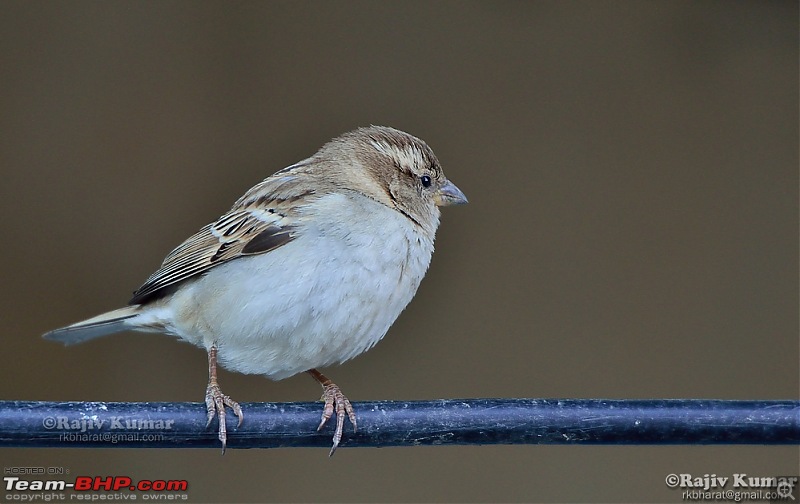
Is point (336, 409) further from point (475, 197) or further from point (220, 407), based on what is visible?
point (475, 197)

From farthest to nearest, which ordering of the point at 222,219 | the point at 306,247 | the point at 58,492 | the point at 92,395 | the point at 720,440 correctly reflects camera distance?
the point at 92,395 → the point at 58,492 → the point at 222,219 → the point at 306,247 → the point at 720,440

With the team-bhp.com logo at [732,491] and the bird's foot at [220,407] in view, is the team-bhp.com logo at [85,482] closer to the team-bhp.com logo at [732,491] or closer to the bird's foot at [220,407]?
the bird's foot at [220,407]

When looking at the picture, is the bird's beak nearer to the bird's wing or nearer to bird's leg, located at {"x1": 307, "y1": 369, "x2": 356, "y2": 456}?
the bird's wing

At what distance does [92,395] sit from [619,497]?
3.55m

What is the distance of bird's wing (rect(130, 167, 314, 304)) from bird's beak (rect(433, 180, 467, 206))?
0.68 metres

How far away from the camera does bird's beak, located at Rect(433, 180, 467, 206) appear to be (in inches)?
175

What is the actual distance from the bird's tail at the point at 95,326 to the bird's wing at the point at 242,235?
7cm

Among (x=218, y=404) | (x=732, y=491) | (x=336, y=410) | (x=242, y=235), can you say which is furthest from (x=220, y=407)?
(x=732, y=491)

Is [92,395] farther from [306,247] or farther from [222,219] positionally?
[306,247]

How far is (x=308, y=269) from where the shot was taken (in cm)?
365

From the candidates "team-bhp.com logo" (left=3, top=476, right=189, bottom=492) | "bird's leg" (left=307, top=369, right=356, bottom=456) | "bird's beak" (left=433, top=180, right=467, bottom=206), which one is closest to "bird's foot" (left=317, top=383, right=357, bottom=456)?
"bird's leg" (left=307, top=369, right=356, bottom=456)

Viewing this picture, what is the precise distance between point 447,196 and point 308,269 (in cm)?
105

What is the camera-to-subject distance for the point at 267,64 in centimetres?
624

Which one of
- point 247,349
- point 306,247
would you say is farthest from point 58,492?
point 306,247
